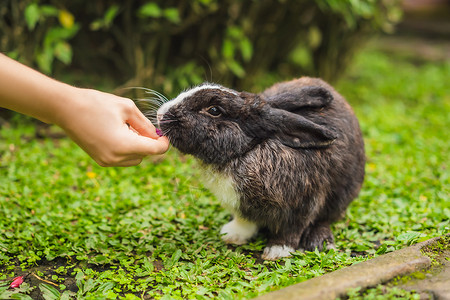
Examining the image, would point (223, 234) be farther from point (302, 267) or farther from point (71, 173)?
point (71, 173)

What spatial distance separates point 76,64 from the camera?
723 cm

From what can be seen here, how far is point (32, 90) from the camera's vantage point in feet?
8.73

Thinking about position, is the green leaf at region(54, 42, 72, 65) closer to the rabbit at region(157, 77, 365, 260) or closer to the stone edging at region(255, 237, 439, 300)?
the rabbit at region(157, 77, 365, 260)

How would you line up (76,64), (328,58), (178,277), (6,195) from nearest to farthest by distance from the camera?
(178,277) → (6,195) → (76,64) → (328,58)

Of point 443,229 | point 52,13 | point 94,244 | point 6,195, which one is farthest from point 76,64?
point 443,229

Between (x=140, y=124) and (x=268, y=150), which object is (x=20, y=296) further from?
(x=268, y=150)

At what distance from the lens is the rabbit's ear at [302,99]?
3.57 meters

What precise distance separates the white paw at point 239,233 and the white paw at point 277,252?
0.24 metres

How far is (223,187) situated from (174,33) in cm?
339

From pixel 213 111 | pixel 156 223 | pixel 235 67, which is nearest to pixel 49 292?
pixel 156 223

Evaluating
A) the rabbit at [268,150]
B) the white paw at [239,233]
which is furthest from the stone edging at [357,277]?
the white paw at [239,233]

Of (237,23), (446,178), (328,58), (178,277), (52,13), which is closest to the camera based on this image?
(178,277)

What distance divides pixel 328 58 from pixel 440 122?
203 cm

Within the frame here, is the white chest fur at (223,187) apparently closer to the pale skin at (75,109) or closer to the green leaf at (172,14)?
the pale skin at (75,109)
